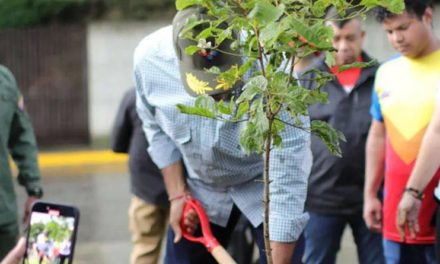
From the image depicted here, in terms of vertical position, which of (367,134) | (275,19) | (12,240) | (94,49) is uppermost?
(275,19)

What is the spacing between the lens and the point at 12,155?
568 cm

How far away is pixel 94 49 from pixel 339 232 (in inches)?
407

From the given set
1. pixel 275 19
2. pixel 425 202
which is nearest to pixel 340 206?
pixel 425 202

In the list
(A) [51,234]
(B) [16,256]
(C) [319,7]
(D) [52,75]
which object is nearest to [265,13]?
(C) [319,7]

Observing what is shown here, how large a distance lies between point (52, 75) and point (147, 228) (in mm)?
9347

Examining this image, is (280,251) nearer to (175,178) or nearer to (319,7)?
(175,178)

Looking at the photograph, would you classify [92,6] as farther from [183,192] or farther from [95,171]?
[183,192]

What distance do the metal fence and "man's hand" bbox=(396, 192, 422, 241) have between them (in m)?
11.0

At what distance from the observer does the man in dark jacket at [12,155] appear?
211 inches

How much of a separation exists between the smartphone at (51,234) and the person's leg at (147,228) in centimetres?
204

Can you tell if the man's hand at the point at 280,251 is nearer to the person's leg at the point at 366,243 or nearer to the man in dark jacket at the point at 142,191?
the person's leg at the point at 366,243

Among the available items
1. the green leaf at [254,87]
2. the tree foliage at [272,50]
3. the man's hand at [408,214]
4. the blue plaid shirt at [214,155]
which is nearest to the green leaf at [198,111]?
the tree foliage at [272,50]

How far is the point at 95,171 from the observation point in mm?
13562

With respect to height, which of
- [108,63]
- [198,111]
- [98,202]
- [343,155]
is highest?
[198,111]
